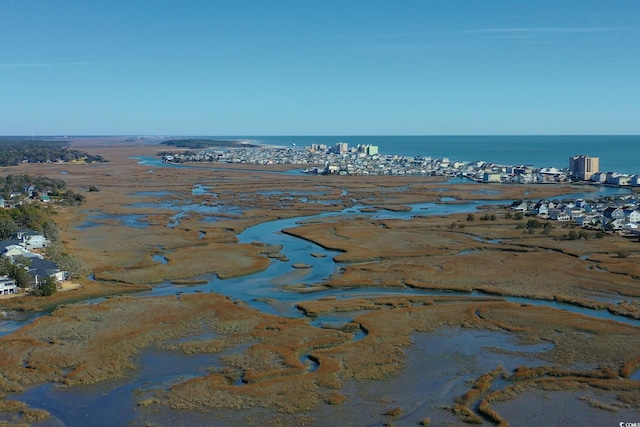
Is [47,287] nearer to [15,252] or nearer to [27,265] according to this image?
[27,265]

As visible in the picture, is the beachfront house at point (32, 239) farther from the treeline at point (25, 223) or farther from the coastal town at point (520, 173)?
the coastal town at point (520, 173)

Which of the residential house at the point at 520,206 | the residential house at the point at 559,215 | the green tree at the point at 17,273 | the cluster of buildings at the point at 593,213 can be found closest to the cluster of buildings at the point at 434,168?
the cluster of buildings at the point at 593,213

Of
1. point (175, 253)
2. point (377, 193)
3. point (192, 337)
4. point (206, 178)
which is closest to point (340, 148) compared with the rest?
point (206, 178)

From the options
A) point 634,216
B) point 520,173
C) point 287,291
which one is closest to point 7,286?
point 287,291

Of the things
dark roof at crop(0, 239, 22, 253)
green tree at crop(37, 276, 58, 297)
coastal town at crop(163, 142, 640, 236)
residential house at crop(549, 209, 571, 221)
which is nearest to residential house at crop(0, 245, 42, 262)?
dark roof at crop(0, 239, 22, 253)

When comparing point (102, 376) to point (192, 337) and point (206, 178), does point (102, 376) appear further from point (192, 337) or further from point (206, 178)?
point (206, 178)

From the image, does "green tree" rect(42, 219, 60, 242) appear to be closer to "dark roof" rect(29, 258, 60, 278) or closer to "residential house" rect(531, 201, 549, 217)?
"dark roof" rect(29, 258, 60, 278)
